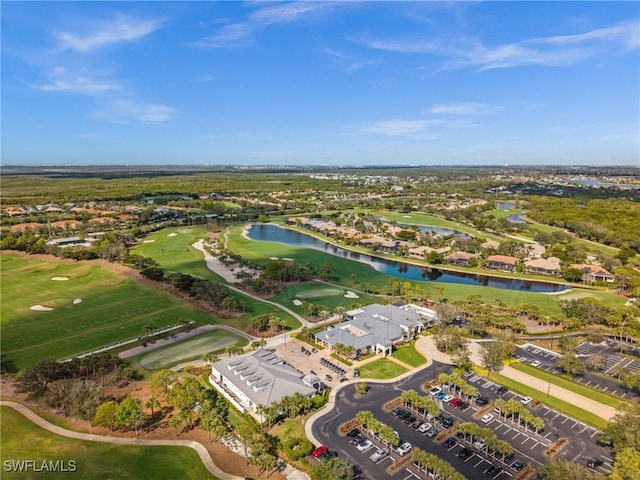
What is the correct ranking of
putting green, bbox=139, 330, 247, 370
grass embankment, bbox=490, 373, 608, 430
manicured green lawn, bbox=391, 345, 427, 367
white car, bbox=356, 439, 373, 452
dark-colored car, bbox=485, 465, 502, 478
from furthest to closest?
manicured green lawn, bbox=391, 345, 427, 367 → putting green, bbox=139, 330, 247, 370 → grass embankment, bbox=490, 373, 608, 430 → white car, bbox=356, 439, 373, 452 → dark-colored car, bbox=485, 465, 502, 478

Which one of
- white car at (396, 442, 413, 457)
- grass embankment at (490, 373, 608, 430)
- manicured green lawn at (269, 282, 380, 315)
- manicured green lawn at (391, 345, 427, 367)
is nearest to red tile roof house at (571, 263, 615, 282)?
manicured green lawn at (269, 282, 380, 315)

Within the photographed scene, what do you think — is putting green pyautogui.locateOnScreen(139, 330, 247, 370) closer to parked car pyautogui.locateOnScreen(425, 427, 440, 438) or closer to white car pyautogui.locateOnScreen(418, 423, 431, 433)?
white car pyautogui.locateOnScreen(418, 423, 431, 433)

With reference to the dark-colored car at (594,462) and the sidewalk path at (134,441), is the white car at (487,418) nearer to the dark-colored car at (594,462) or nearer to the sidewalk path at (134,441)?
the dark-colored car at (594,462)

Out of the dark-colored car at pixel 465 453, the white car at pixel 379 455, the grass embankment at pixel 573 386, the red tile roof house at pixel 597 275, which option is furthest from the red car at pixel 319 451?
the red tile roof house at pixel 597 275

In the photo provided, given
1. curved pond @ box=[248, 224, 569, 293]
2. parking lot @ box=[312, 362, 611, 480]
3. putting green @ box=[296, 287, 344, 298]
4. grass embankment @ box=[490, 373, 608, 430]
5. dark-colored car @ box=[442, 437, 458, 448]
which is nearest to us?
parking lot @ box=[312, 362, 611, 480]

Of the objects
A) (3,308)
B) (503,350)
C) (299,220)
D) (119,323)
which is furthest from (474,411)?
(299,220)

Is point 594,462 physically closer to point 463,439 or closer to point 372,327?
point 463,439
